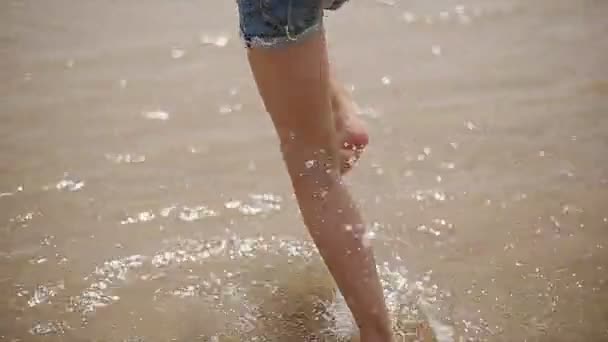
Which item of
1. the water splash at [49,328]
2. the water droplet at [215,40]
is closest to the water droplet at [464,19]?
the water droplet at [215,40]

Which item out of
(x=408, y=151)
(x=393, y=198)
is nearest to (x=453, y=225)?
(x=393, y=198)

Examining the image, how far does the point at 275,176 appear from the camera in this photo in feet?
4.94

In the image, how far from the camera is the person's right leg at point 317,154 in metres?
0.90

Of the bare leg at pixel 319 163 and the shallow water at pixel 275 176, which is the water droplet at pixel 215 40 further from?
the bare leg at pixel 319 163

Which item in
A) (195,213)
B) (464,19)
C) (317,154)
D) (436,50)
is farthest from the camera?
(464,19)

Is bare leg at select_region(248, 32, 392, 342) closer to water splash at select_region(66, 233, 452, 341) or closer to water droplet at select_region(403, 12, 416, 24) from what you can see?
water splash at select_region(66, 233, 452, 341)

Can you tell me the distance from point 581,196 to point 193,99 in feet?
3.02

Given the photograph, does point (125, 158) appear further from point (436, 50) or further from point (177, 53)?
point (436, 50)

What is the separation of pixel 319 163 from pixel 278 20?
0.21m

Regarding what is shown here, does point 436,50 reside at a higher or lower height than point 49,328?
higher

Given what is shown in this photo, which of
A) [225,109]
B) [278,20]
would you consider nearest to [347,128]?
[278,20]

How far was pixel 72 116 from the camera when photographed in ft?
5.64

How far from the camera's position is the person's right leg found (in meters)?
0.90

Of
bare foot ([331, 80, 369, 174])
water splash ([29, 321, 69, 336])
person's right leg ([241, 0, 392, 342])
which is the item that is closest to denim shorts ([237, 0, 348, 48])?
person's right leg ([241, 0, 392, 342])
